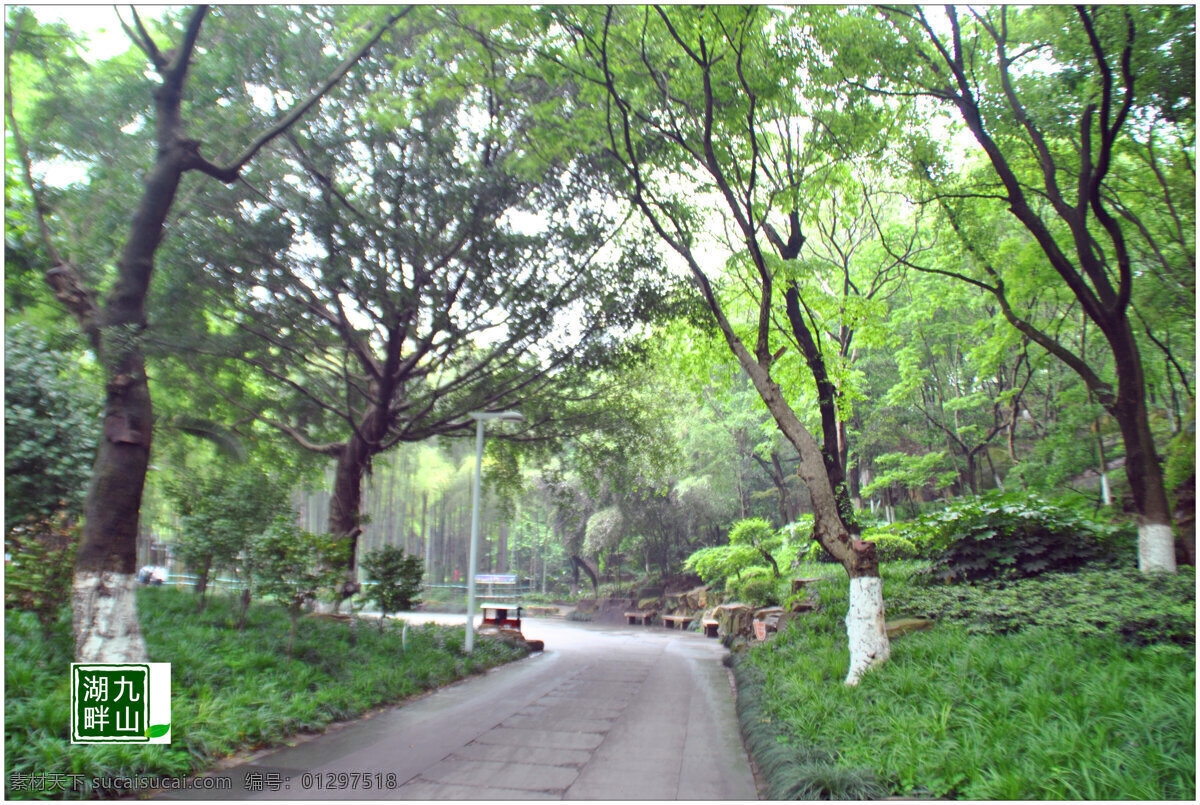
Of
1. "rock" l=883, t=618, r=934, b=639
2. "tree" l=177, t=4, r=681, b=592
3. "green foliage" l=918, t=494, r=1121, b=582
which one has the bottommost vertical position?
"rock" l=883, t=618, r=934, b=639

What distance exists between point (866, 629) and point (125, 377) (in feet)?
23.6

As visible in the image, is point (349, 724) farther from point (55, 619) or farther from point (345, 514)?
point (345, 514)

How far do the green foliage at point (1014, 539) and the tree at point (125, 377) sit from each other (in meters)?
8.42

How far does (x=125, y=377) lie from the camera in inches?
233

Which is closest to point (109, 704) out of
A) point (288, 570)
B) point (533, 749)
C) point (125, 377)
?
point (533, 749)

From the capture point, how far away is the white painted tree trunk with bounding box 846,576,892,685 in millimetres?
6113

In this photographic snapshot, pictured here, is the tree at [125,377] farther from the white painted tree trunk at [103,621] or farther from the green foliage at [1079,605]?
the green foliage at [1079,605]

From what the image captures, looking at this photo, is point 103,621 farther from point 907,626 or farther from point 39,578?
point 907,626

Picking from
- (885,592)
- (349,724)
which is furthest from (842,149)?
(349,724)

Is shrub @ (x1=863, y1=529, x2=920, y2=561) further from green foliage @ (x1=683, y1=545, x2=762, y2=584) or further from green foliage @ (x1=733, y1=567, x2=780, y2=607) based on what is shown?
green foliage @ (x1=683, y1=545, x2=762, y2=584)

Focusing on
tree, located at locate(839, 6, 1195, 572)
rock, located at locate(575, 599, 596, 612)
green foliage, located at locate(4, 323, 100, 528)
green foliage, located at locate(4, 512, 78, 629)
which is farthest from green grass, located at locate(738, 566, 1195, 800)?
rock, located at locate(575, 599, 596, 612)

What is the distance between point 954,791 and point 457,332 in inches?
314

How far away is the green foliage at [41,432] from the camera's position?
656cm

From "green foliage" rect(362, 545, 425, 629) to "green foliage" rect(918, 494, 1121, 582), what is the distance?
7254mm
